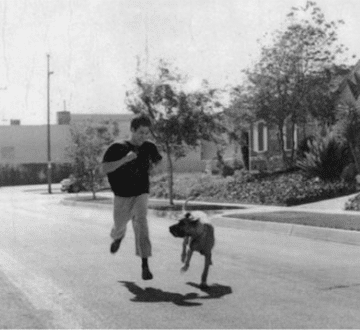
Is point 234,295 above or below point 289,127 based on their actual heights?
below

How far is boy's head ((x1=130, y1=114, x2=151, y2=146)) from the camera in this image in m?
8.20

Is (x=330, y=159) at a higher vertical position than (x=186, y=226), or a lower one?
higher

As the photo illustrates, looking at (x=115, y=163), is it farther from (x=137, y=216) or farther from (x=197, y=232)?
(x=197, y=232)

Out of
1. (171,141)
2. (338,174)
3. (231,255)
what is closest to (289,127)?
(338,174)

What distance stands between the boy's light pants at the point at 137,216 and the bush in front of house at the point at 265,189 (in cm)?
1615

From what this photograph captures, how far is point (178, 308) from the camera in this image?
6730 millimetres

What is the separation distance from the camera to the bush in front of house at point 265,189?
2464cm

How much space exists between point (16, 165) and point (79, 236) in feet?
188

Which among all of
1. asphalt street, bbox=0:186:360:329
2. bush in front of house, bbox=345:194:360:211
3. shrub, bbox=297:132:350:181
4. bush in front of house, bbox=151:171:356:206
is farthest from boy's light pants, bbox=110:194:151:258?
shrub, bbox=297:132:350:181

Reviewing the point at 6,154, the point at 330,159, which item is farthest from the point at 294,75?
the point at 6,154

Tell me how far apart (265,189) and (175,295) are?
64.4 ft

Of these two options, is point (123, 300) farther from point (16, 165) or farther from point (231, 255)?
point (16, 165)

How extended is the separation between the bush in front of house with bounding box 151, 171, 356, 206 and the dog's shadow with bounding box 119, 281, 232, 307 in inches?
652

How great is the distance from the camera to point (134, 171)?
8250 millimetres
